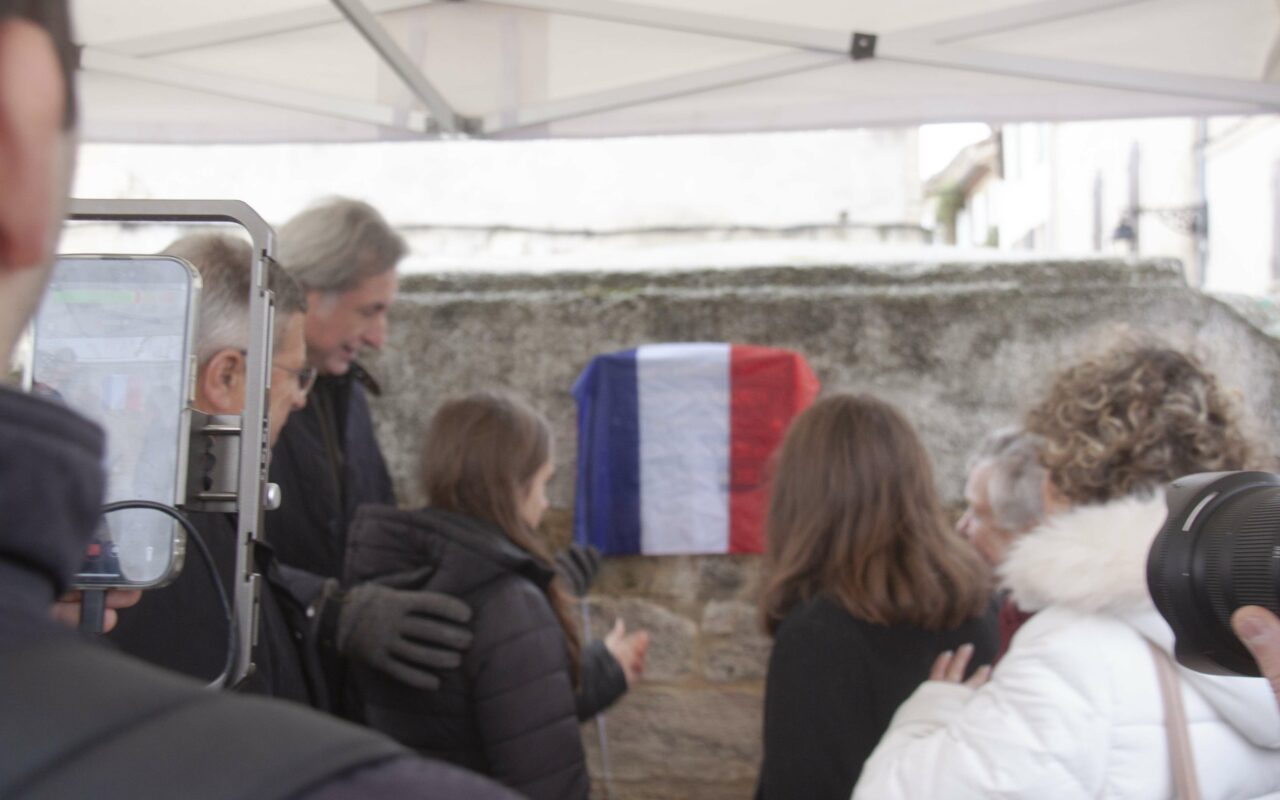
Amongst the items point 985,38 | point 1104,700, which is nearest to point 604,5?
point 985,38

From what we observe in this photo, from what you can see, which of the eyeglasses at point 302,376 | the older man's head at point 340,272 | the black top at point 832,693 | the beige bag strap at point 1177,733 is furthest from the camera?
the older man's head at point 340,272

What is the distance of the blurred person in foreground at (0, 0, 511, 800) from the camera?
0.45 metres

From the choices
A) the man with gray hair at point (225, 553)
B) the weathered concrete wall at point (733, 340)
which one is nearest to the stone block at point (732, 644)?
the weathered concrete wall at point (733, 340)

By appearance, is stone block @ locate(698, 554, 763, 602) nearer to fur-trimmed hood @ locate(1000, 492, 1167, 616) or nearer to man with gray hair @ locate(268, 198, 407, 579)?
man with gray hair @ locate(268, 198, 407, 579)

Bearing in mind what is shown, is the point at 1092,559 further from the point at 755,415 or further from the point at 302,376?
the point at 755,415

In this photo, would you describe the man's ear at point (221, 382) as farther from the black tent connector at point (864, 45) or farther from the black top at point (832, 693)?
the black tent connector at point (864, 45)

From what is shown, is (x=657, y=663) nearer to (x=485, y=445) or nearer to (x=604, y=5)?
(x=485, y=445)

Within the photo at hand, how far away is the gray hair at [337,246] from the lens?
9.30 ft

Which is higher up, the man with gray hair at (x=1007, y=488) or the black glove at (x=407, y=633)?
the man with gray hair at (x=1007, y=488)

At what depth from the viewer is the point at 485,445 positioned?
7.59 feet

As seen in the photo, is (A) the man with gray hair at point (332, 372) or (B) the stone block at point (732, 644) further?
(B) the stone block at point (732, 644)

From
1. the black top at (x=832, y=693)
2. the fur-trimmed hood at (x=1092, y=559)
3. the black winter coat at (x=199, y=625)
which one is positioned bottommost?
the black top at (x=832, y=693)

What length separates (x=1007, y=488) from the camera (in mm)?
2404

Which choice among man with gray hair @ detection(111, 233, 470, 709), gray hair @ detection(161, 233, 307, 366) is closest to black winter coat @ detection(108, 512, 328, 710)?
man with gray hair @ detection(111, 233, 470, 709)
